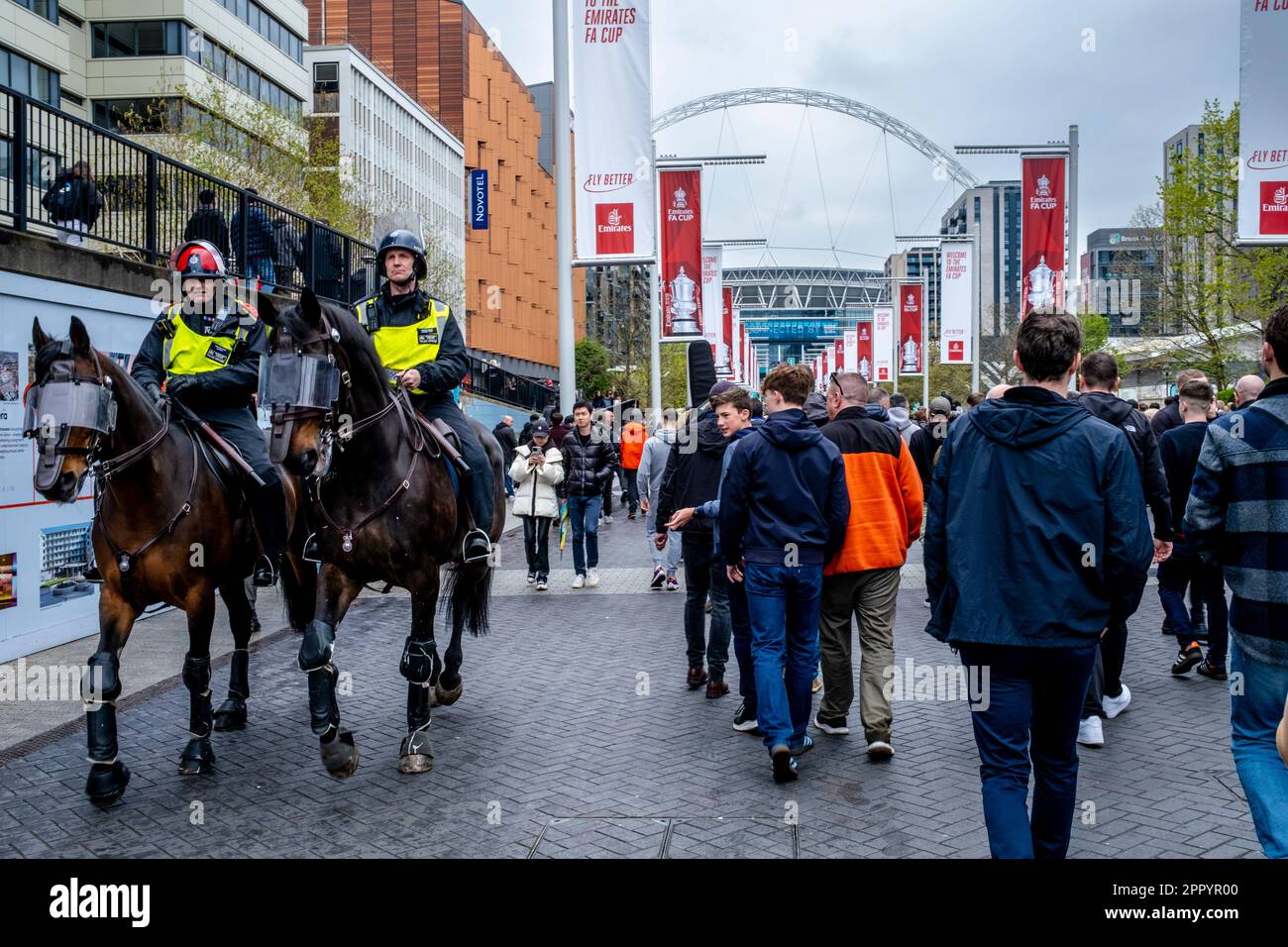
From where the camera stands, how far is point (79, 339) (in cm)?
597

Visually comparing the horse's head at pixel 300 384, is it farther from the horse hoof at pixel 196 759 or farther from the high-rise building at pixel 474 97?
the high-rise building at pixel 474 97

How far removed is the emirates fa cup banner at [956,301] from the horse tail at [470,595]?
91.4 feet

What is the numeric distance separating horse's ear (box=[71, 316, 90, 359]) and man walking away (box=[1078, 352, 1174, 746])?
5.30 meters

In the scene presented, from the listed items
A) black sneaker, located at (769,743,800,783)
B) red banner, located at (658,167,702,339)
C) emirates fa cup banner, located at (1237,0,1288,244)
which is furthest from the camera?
red banner, located at (658,167,702,339)

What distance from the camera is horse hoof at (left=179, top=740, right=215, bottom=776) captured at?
261 inches

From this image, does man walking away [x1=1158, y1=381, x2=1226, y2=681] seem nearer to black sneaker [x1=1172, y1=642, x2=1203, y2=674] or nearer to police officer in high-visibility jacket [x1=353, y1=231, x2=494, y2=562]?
black sneaker [x1=1172, y1=642, x2=1203, y2=674]

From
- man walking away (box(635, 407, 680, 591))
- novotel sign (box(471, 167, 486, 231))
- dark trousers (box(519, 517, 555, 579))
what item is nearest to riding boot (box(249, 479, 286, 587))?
man walking away (box(635, 407, 680, 591))

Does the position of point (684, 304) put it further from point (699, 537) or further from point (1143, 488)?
point (1143, 488)

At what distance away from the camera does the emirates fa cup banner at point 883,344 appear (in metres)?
51.9

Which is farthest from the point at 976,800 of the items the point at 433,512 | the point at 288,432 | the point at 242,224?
the point at 242,224

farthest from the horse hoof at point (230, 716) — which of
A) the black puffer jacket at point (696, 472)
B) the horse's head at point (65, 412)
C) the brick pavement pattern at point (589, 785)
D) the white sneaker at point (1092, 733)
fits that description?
the white sneaker at point (1092, 733)

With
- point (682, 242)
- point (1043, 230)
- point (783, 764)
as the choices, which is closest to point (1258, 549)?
point (783, 764)
